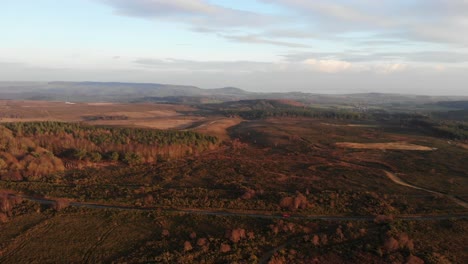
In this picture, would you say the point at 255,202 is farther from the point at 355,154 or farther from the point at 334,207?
the point at 355,154

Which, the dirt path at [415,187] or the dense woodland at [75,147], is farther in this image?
the dense woodland at [75,147]

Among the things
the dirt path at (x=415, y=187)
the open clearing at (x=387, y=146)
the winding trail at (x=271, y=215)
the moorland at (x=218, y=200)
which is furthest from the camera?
the open clearing at (x=387, y=146)

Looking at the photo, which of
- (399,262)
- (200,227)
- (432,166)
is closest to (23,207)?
(200,227)

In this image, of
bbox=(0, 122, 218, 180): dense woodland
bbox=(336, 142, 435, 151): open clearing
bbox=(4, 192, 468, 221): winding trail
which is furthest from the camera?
bbox=(336, 142, 435, 151): open clearing

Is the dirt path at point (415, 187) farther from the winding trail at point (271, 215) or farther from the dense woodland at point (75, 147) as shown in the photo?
the dense woodland at point (75, 147)

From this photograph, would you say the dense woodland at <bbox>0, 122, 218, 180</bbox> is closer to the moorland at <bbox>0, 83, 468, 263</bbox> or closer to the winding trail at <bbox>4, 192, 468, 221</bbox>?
the moorland at <bbox>0, 83, 468, 263</bbox>

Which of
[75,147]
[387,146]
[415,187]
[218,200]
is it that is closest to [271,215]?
[218,200]

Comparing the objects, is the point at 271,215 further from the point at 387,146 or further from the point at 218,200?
the point at 387,146

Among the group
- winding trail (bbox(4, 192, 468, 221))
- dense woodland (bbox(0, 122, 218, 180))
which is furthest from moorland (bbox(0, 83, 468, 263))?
dense woodland (bbox(0, 122, 218, 180))

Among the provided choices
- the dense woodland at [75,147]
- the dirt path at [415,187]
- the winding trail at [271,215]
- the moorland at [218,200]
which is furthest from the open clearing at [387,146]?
the winding trail at [271,215]

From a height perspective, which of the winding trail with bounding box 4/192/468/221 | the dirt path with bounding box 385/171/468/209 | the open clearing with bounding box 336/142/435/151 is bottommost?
the winding trail with bounding box 4/192/468/221

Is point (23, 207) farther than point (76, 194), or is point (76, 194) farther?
point (76, 194)
